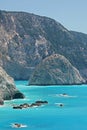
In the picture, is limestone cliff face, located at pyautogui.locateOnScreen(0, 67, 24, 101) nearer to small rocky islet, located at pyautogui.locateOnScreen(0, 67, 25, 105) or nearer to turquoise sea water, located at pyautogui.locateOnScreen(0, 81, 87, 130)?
small rocky islet, located at pyautogui.locateOnScreen(0, 67, 25, 105)

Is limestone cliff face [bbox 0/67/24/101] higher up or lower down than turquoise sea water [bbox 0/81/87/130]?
higher up

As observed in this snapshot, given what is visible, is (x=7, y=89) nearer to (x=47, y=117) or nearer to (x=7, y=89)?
→ (x=7, y=89)

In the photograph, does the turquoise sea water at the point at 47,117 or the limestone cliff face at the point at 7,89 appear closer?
the turquoise sea water at the point at 47,117

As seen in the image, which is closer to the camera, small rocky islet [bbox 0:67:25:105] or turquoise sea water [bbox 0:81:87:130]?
turquoise sea water [bbox 0:81:87:130]

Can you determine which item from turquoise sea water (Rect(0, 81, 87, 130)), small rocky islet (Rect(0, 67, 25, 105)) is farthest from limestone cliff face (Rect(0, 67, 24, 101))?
turquoise sea water (Rect(0, 81, 87, 130))

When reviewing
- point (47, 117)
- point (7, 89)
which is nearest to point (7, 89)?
point (7, 89)

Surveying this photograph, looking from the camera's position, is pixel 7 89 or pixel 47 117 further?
pixel 7 89

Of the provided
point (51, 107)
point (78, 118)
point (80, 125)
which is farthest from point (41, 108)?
point (80, 125)

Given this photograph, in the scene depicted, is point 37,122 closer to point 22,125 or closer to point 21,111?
point 22,125

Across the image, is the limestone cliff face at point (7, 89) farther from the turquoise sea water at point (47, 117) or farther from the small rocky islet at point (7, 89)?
the turquoise sea water at point (47, 117)

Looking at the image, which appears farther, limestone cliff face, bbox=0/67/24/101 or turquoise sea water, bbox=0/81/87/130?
limestone cliff face, bbox=0/67/24/101

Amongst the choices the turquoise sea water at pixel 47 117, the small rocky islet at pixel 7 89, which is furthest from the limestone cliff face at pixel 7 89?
the turquoise sea water at pixel 47 117
